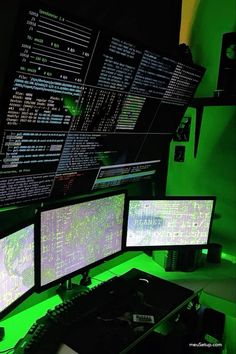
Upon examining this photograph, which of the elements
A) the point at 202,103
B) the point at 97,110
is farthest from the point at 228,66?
the point at 97,110

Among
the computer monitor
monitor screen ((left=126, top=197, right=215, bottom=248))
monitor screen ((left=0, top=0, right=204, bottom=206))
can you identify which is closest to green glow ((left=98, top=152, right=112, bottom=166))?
monitor screen ((left=0, top=0, right=204, bottom=206))

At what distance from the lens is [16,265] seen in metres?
1.17

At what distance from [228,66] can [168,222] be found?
884 millimetres

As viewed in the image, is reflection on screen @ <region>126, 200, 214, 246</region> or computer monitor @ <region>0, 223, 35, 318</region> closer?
computer monitor @ <region>0, 223, 35, 318</region>

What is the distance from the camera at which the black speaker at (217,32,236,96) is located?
1635 millimetres

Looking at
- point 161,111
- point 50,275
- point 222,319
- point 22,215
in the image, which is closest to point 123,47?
point 161,111

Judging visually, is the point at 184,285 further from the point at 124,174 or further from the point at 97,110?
the point at 97,110

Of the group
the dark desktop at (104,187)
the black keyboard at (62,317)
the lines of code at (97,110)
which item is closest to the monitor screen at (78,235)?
the dark desktop at (104,187)

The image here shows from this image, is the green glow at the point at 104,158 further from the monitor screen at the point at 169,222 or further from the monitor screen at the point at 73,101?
the monitor screen at the point at 169,222

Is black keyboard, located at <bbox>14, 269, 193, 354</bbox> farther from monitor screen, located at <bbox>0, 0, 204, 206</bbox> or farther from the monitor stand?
monitor screen, located at <bbox>0, 0, 204, 206</bbox>

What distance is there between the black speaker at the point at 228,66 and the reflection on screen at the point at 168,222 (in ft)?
2.02

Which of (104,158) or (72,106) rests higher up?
(72,106)

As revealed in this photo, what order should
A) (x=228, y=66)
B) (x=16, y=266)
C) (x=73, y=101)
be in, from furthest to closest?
1. (x=228, y=66)
2. (x=73, y=101)
3. (x=16, y=266)

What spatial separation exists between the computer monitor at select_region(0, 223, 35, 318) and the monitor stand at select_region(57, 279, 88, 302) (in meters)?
0.25
